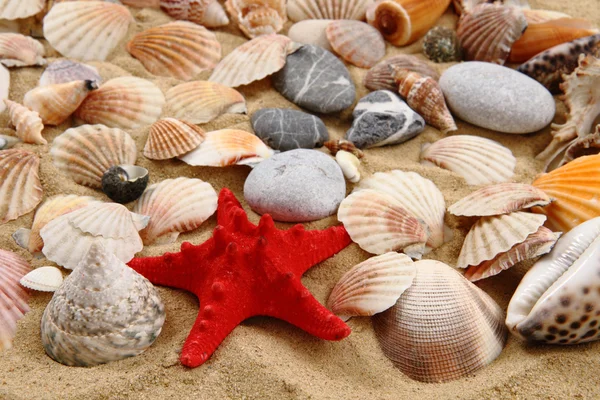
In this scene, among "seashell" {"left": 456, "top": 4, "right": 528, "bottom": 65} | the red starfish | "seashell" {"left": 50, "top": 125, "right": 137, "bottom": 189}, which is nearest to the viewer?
the red starfish

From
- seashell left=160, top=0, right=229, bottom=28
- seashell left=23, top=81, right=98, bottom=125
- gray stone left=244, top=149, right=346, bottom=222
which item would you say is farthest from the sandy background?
seashell left=160, top=0, right=229, bottom=28

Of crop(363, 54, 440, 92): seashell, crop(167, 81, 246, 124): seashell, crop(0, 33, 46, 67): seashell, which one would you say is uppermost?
crop(363, 54, 440, 92): seashell

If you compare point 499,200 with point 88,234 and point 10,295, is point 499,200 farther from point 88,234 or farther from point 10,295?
point 10,295

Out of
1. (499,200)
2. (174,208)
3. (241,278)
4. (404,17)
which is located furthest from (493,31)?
(241,278)

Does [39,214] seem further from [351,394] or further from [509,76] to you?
[509,76]

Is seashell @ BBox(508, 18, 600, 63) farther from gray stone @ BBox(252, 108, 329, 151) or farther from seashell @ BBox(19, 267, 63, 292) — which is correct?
seashell @ BBox(19, 267, 63, 292)

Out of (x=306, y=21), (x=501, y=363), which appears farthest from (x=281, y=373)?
(x=306, y=21)
